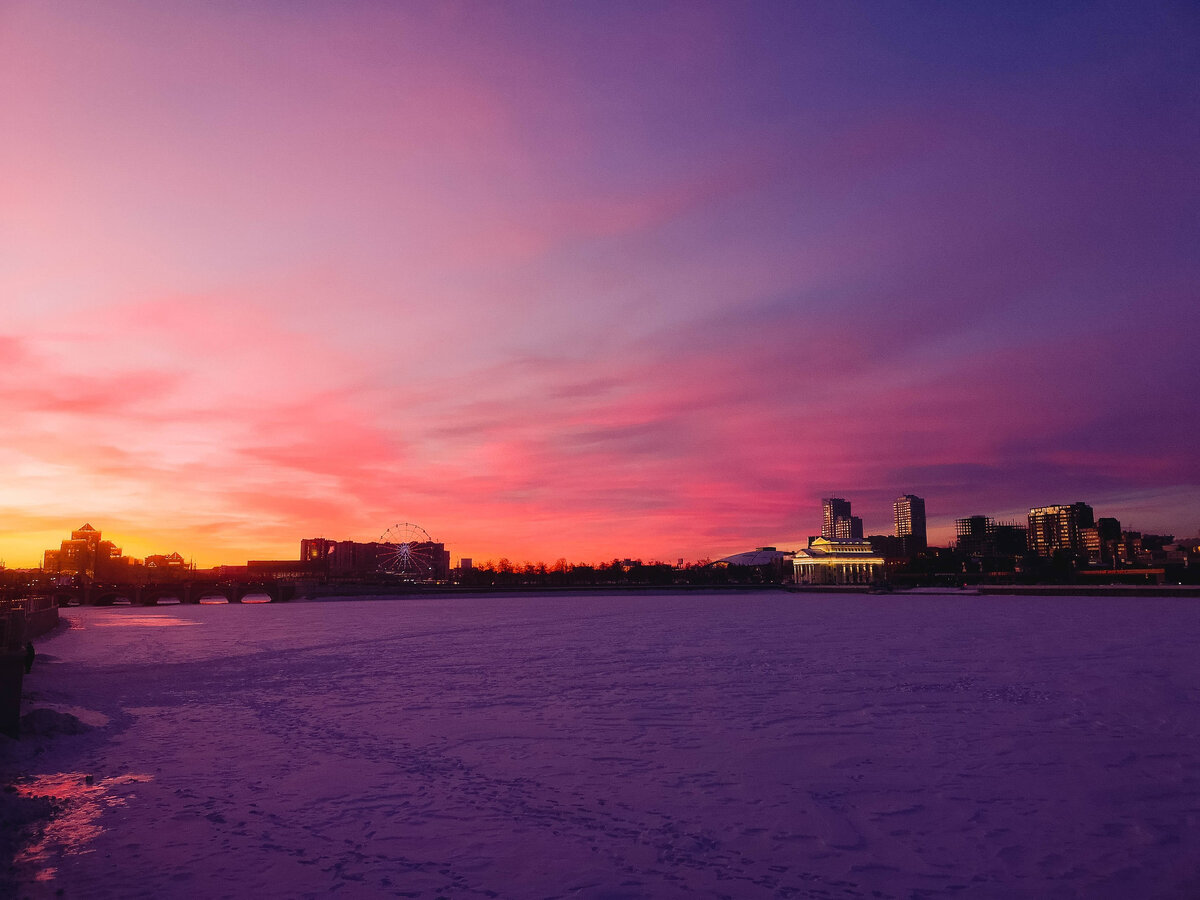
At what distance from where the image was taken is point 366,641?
62.0m

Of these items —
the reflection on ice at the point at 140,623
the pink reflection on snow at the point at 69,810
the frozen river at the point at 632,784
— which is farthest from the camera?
the reflection on ice at the point at 140,623

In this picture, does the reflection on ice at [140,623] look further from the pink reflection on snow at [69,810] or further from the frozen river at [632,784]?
the pink reflection on snow at [69,810]

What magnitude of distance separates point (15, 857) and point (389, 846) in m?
5.80

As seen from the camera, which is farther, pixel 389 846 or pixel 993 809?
pixel 993 809

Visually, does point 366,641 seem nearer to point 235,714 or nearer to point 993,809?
point 235,714

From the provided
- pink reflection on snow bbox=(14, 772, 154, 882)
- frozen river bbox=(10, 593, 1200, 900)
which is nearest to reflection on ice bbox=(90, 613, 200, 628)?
frozen river bbox=(10, 593, 1200, 900)

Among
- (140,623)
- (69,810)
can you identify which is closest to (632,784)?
(69,810)

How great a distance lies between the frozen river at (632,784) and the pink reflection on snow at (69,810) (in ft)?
0.27

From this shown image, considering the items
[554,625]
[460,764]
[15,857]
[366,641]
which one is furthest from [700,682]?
[554,625]

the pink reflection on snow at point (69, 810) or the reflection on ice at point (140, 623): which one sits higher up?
the pink reflection on snow at point (69, 810)

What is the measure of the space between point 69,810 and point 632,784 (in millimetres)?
11005

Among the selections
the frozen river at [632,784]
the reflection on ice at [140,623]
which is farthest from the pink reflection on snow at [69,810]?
the reflection on ice at [140,623]

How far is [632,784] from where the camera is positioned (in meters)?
17.1

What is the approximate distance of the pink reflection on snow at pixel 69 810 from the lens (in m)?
13.1
